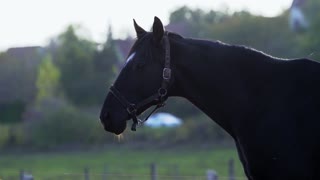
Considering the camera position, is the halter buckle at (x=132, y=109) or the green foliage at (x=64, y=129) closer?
the halter buckle at (x=132, y=109)

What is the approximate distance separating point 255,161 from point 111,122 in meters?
1.17

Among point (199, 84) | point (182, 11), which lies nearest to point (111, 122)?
point (199, 84)

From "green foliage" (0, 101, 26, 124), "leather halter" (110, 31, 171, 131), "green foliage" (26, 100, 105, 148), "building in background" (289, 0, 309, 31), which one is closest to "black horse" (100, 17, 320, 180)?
"leather halter" (110, 31, 171, 131)

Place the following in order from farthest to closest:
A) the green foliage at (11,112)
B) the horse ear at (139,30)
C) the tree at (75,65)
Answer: the tree at (75,65), the green foliage at (11,112), the horse ear at (139,30)

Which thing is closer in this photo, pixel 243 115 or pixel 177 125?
pixel 243 115

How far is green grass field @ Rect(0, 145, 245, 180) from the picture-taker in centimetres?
3081

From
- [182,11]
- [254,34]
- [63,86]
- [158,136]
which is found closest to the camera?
[158,136]

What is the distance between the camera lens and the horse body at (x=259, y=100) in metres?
5.68

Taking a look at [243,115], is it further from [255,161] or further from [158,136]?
[158,136]

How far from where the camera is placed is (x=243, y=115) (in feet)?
19.4

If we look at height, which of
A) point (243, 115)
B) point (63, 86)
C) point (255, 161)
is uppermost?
point (63, 86)

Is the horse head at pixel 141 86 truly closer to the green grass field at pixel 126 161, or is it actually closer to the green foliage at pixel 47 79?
the green grass field at pixel 126 161

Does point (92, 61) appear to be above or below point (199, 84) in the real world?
above

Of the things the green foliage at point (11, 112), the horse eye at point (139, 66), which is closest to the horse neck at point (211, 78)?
the horse eye at point (139, 66)
